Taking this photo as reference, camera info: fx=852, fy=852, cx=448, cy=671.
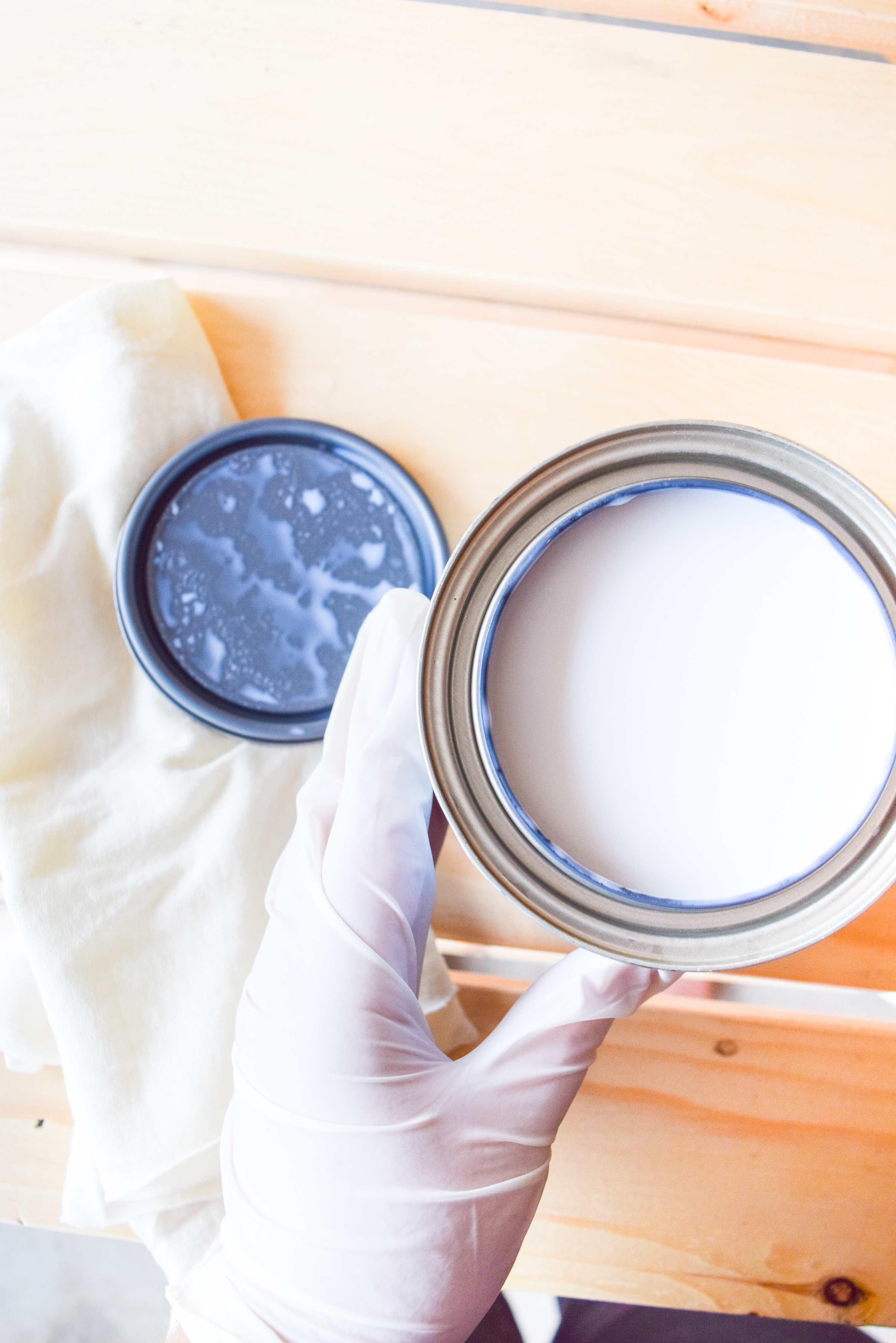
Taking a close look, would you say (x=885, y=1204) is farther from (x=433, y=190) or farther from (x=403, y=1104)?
(x=433, y=190)

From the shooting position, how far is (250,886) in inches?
24.8

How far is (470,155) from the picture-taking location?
0.65 metres

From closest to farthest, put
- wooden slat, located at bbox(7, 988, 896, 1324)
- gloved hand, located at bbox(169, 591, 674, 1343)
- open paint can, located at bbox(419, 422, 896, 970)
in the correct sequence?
open paint can, located at bbox(419, 422, 896, 970) < gloved hand, located at bbox(169, 591, 674, 1343) < wooden slat, located at bbox(7, 988, 896, 1324)

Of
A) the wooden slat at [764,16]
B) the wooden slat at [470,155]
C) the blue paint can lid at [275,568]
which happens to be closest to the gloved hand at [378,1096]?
the blue paint can lid at [275,568]

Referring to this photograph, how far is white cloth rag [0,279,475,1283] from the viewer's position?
2.00 ft

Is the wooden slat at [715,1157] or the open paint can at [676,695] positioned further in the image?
the wooden slat at [715,1157]

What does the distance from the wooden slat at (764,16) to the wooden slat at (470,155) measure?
0.02 meters

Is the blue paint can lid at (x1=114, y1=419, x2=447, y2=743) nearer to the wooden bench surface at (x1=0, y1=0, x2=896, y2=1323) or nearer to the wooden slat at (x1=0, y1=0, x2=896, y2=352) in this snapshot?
the wooden bench surface at (x1=0, y1=0, x2=896, y2=1323)

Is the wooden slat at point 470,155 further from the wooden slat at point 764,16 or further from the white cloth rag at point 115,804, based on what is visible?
the white cloth rag at point 115,804

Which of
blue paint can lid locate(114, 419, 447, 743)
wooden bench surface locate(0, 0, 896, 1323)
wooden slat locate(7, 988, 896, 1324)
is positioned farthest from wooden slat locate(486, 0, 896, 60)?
wooden slat locate(7, 988, 896, 1324)

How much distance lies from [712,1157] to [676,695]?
0.45 meters

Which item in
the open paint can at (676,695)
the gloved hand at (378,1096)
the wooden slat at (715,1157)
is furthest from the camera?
the wooden slat at (715,1157)

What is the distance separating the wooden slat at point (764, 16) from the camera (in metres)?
0.66

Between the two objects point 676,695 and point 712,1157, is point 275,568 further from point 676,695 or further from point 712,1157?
point 712,1157
